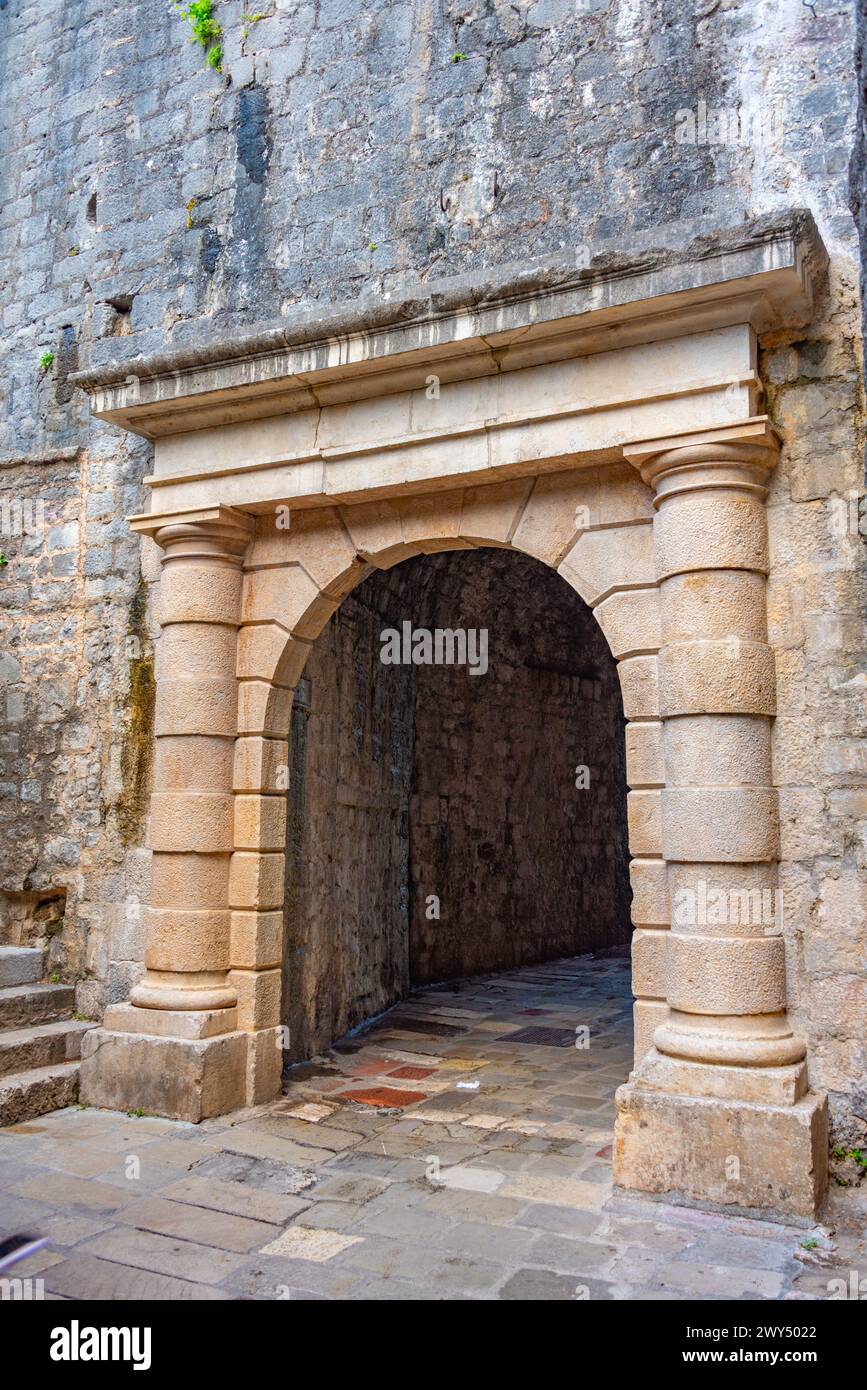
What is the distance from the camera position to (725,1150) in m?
3.66

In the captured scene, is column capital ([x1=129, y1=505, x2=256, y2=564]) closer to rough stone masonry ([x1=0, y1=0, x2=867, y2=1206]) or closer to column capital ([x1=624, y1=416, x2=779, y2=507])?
rough stone masonry ([x1=0, y1=0, x2=867, y2=1206])

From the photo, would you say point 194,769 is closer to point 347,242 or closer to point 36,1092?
point 36,1092

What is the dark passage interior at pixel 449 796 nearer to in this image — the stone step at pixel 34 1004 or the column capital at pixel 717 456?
the stone step at pixel 34 1004

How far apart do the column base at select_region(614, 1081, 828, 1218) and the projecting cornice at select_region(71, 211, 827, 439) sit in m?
2.83

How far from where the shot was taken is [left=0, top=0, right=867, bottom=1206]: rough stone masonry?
406cm

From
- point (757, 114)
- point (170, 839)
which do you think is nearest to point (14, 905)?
point (170, 839)

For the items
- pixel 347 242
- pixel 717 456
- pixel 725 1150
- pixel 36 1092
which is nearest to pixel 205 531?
pixel 347 242

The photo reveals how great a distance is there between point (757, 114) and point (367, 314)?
5.75 ft

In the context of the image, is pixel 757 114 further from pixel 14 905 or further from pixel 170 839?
pixel 14 905

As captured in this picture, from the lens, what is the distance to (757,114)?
439cm

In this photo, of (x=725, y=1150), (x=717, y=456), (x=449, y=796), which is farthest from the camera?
(x=449, y=796)

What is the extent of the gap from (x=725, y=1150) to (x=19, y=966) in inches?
149

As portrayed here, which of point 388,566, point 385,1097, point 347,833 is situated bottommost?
point 385,1097

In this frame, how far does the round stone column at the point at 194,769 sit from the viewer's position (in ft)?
16.6
